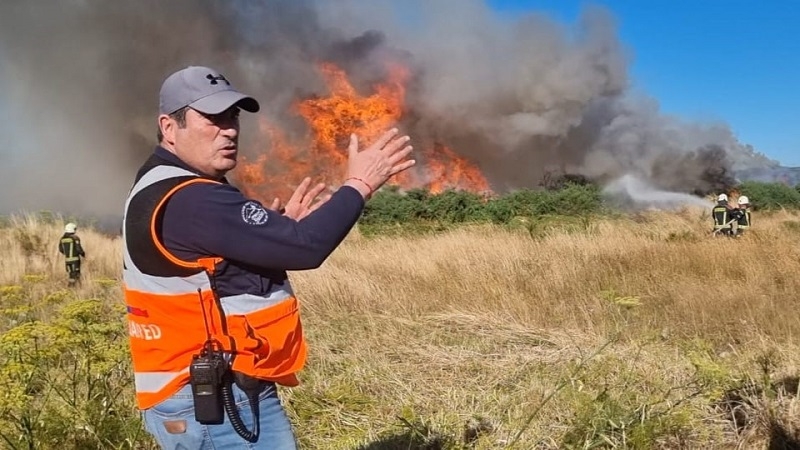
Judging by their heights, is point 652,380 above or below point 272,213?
above

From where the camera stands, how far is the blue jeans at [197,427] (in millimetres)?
1562

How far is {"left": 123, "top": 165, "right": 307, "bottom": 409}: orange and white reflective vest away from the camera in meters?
1.50

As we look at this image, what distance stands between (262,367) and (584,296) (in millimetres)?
5062

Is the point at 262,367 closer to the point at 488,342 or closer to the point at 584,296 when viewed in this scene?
the point at 488,342

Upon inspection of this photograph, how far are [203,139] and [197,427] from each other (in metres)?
0.74

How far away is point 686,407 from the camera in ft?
10.4

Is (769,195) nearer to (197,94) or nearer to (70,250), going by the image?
(70,250)

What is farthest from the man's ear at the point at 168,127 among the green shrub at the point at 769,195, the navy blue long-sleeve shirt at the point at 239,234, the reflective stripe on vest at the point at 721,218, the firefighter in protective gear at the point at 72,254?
the green shrub at the point at 769,195

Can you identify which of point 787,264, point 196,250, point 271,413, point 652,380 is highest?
point 787,264

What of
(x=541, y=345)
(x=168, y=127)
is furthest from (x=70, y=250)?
(x=168, y=127)

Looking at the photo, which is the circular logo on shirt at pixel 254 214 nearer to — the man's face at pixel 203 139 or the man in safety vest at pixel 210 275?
the man in safety vest at pixel 210 275

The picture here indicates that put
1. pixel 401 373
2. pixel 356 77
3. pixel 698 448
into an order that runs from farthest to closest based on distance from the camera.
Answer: pixel 356 77 → pixel 401 373 → pixel 698 448

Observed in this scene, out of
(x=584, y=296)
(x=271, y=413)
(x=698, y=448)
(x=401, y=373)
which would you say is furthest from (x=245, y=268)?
(x=584, y=296)

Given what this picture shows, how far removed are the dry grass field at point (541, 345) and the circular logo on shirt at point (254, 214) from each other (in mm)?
1540
